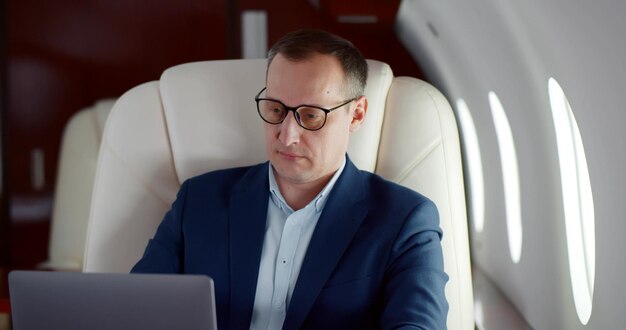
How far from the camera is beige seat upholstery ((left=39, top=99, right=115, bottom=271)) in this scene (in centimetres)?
427

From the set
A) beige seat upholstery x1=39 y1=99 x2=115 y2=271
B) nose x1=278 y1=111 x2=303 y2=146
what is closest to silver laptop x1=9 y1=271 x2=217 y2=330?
nose x1=278 y1=111 x2=303 y2=146

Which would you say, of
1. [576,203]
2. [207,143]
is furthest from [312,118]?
[576,203]

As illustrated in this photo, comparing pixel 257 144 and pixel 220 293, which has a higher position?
pixel 257 144

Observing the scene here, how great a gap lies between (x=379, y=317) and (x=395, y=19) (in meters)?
2.04

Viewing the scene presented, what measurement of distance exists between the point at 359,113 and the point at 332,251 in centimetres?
39

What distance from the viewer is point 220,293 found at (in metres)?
2.12

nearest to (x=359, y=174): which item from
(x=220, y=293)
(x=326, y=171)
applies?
(x=326, y=171)

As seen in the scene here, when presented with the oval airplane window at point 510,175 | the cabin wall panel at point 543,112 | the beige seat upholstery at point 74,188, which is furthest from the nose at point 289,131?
the beige seat upholstery at point 74,188

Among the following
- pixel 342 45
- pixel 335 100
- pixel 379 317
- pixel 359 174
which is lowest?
pixel 379 317

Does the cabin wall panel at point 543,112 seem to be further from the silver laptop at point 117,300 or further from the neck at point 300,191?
the silver laptop at point 117,300

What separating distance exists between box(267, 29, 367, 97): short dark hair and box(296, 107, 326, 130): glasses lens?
101 mm

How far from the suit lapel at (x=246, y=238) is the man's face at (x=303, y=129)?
11cm

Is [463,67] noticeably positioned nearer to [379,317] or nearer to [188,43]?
[379,317]

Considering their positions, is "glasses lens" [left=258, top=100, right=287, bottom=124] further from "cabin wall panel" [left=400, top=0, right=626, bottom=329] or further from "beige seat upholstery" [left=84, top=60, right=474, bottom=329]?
"cabin wall panel" [left=400, top=0, right=626, bottom=329]
